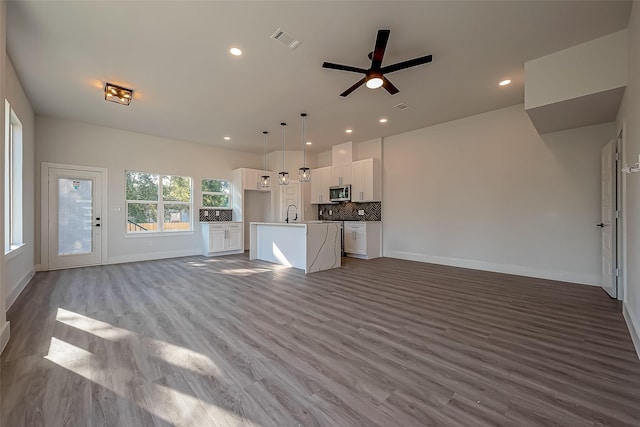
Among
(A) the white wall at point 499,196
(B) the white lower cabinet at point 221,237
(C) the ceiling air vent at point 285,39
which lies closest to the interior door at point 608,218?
(A) the white wall at point 499,196

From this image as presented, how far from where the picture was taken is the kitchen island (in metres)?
5.22

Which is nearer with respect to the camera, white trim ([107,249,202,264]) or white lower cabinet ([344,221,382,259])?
white trim ([107,249,202,264])

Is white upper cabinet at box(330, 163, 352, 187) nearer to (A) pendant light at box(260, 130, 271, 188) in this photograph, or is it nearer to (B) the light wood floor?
(A) pendant light at box(260, 130, 271, 188)

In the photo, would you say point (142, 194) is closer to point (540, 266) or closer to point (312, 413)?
point (312, 413)

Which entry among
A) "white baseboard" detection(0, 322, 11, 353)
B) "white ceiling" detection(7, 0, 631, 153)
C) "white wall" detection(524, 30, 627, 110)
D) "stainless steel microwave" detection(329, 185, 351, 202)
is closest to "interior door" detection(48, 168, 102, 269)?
"white ceiling" detection(7, 0, 631, 153)

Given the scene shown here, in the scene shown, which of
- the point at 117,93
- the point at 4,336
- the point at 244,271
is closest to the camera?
the point at 4,336

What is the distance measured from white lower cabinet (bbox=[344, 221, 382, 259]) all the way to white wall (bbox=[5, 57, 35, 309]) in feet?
19.8

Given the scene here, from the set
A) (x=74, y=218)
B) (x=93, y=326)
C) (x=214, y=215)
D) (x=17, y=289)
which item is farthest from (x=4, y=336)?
(x=214, y=215)

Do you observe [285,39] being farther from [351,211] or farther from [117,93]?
[351,211]

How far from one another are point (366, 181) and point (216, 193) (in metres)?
4.37

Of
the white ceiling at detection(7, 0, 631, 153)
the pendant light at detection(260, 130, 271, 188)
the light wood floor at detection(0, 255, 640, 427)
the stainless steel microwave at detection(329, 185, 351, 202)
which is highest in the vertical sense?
the white ceiling at detection(7, 0, 631, 153)

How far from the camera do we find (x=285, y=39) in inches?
119

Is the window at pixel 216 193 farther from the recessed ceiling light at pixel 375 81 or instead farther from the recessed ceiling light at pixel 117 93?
the recessed ceiling light at pixel 375 81

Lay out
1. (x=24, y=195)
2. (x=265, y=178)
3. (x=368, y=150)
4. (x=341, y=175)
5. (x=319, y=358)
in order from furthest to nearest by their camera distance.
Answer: (x=341, y=175)
(x=368, y=150)
(x=265, y=178)
(x=24, y=195)
(x=319, y=358)
